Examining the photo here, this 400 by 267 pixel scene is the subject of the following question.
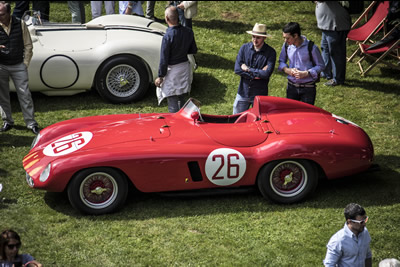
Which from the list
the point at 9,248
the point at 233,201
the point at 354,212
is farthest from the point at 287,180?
the point at 9,248

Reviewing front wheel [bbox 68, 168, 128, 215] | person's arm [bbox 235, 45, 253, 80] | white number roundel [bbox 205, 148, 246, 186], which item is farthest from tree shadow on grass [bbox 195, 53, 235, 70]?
front wheel [bbox 68, 168, 128, 215]

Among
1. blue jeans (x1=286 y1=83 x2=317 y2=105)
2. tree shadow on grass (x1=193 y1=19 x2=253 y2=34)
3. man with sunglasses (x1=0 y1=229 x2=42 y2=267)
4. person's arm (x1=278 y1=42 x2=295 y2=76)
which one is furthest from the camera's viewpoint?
tree shadow on grass (x1=193 y1=19 x2=253 y2=34)

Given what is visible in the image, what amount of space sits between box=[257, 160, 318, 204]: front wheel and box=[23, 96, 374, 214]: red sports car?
0.04 ft

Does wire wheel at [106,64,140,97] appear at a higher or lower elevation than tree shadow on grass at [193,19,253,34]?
lower

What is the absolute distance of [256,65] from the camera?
29.4 feet

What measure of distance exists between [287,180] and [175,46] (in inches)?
111

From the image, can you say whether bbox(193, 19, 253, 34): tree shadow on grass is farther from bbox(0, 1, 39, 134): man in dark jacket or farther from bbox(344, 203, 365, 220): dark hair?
bbox(344, 203, 365, 220): dark hair

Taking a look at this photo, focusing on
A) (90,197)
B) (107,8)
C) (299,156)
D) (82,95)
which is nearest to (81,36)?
(82,95)

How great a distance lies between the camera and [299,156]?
25.0ft

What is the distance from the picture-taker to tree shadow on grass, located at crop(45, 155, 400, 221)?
25.0ft

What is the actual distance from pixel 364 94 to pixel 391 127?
145 centimetres

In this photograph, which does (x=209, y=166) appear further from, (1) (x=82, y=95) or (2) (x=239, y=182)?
(1) (x=82, y=95)

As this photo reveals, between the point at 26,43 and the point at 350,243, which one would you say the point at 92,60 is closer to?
the point at 26,43

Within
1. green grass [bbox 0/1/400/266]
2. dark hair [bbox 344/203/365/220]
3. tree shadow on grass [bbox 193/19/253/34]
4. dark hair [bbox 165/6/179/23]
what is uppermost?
dark hair [bbox 165/6/179/23]
